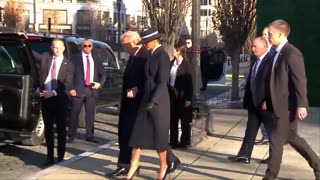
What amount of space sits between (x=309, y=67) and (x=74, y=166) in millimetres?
9189

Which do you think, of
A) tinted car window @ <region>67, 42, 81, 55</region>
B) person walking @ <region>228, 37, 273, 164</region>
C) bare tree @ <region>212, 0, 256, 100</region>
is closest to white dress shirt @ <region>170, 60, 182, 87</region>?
person walking @ <region>228, 37, 273, 164</region>

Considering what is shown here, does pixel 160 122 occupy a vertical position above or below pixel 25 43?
below

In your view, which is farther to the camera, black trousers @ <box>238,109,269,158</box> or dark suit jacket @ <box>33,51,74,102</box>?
dark suit jacket @ <box>33,51,74,102</box>

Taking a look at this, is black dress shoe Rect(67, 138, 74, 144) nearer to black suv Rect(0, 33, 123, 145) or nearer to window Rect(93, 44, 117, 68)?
black suv Rect(0, 33, 123, 145)

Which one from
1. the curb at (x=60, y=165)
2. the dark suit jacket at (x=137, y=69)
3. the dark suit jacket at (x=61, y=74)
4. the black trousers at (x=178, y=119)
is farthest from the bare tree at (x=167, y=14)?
the dark suit jacket at (x=137, y=69)

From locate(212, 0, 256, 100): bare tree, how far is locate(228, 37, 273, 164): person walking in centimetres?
1154

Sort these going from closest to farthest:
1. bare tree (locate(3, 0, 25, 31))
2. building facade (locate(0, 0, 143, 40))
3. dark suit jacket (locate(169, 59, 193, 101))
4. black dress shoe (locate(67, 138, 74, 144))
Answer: dark suit jacket (locate(169, 59, 193, 101)) < black dress shoe (locate(67, 138, 74, 144)) < bare tree (locate(3, 0, 25, 31)) < building facade (locate(0, 0, 143, 40))

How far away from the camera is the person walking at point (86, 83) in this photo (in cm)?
1019

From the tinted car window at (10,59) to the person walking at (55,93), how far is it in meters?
0.44

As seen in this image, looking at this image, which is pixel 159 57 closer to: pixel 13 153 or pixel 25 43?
pixel 25 43

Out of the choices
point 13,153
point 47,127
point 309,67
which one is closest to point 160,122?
point 47,127

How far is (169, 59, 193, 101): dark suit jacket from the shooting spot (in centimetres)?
892

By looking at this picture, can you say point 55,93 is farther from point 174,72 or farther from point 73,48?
point 73,48

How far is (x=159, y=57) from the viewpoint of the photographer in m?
6.38
